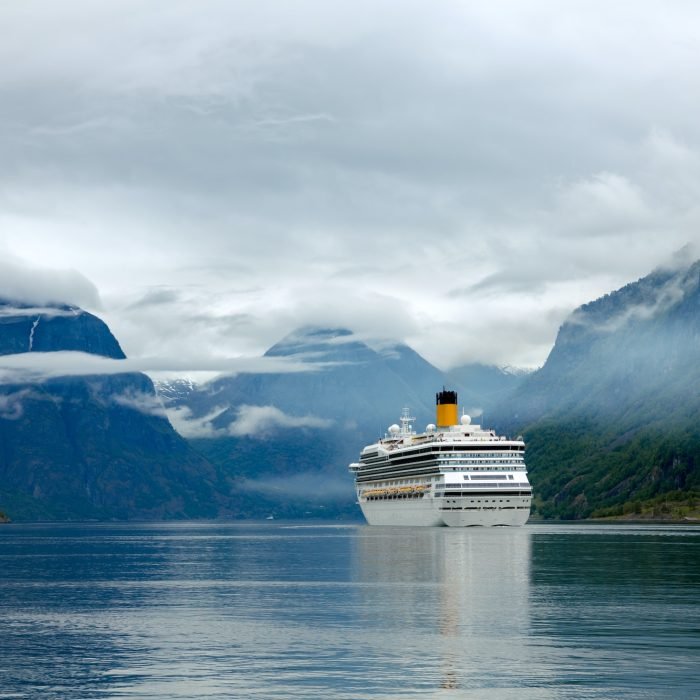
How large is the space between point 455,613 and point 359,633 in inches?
536

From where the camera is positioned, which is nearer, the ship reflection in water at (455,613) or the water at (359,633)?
the water at (359,633)

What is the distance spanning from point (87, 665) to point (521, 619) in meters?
35.5

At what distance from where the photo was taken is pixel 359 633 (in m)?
88.9

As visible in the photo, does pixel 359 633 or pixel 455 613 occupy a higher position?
pixel 455 613

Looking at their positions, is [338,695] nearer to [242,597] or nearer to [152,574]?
[242,597]

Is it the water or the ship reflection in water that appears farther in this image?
the ship reflection in water

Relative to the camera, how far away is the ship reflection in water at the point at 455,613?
73.0 meters

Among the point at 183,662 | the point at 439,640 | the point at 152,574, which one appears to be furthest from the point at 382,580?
the point at 183,662

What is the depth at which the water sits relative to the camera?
6856 centimetres

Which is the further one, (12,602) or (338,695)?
(12,602)

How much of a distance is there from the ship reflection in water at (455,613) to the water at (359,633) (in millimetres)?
213

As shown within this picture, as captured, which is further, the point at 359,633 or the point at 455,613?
the point at 455,613

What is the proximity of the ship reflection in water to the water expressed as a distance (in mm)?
213

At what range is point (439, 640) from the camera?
278ft
